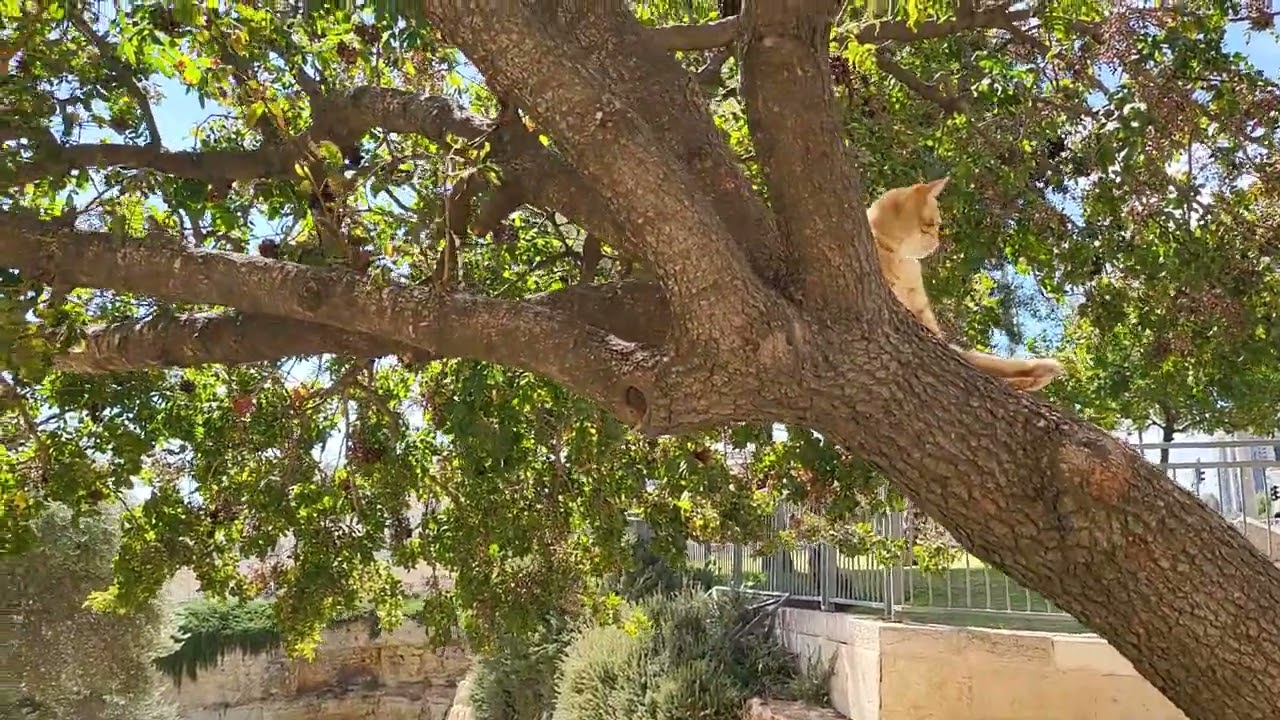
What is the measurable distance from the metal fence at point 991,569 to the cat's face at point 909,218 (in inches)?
94.0

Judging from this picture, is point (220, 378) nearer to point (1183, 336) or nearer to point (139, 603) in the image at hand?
point (139, 603)

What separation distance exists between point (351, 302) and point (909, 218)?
5.33 ft

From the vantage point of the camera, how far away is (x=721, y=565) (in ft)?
32.4

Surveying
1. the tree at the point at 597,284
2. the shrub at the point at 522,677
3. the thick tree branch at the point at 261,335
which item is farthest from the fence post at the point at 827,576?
the thick tree branch at the point at 261,335

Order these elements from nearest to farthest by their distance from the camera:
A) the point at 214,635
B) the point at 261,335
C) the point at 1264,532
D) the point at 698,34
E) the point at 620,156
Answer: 1. the point at 620,156
2. the point at 261,335
3. the point at 698,34
4. the point at 1264,532
5. the point at 214,635

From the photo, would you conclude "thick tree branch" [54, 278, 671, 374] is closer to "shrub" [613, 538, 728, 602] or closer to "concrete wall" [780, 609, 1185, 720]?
"concrete wall" [780, 609, 1185, 720]

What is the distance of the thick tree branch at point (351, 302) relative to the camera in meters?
2.52

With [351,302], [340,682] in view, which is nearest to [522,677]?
[340,682]

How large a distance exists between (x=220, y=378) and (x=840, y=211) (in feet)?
12.4

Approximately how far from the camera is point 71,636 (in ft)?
39.7

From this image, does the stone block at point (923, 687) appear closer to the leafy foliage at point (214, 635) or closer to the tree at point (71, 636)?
the tree at point (71, 636)

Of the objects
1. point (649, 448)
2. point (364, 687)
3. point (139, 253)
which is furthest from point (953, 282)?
point (364, 687)

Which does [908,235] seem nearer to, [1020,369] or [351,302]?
[1020,369]

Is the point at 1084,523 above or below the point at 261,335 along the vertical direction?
below
